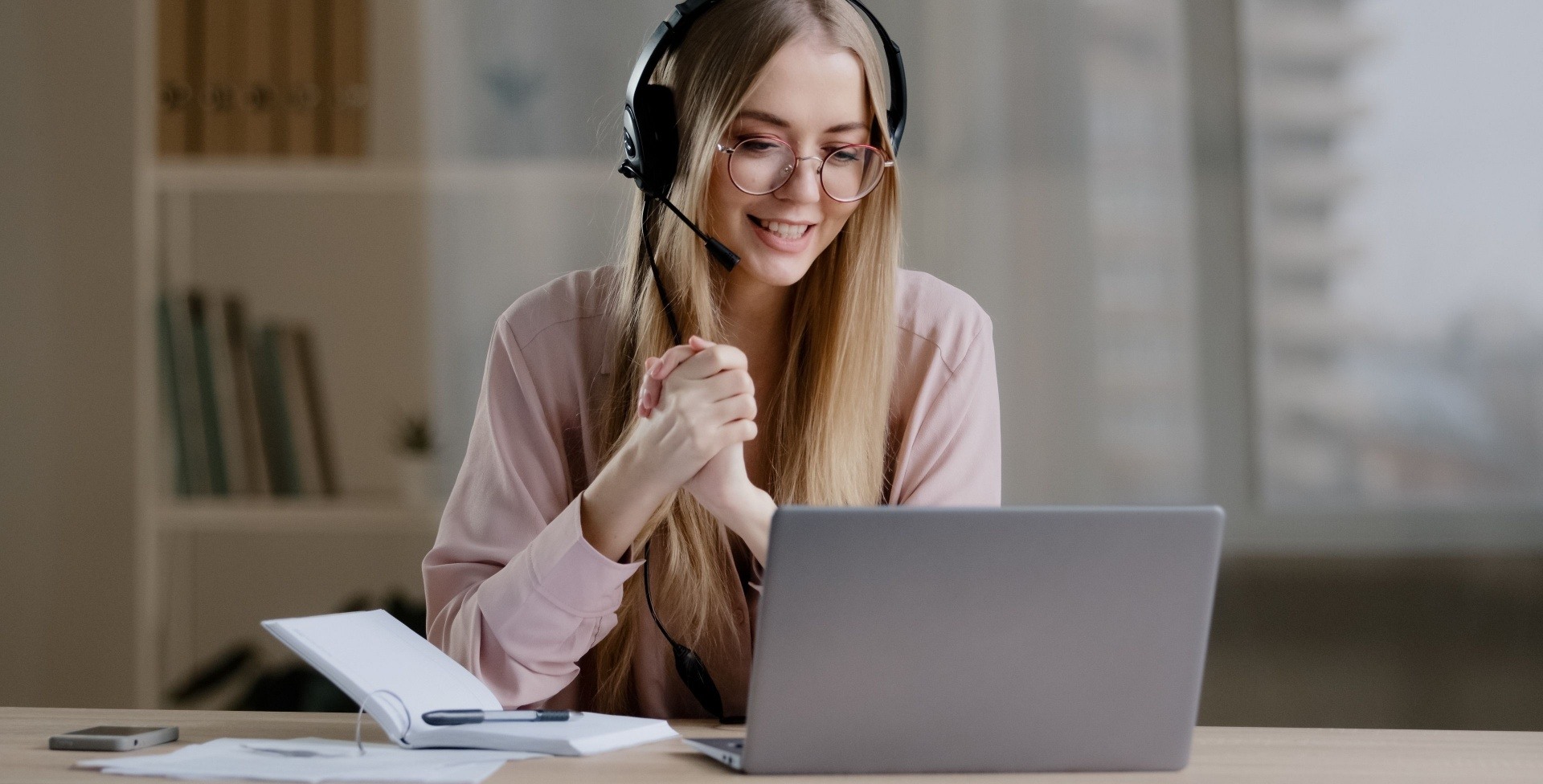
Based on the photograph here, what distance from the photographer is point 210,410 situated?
239cm

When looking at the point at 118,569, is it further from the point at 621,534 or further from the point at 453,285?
the point at 621,534

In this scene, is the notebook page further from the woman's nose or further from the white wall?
the white wall

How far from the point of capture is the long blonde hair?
1.28m

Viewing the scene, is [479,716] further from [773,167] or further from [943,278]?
[943,278]

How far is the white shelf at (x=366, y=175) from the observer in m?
2.42

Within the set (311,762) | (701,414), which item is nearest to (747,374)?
(701,414)

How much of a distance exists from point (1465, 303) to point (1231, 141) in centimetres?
50

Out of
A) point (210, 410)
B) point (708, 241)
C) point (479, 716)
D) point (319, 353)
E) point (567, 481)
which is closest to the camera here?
point (479, 716)

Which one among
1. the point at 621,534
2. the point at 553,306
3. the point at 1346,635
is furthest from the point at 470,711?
the point at 1346,635

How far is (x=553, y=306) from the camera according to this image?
1.39 metres

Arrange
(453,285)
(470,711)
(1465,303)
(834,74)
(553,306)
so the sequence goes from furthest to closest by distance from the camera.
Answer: (453,285) → (1465,303) → (553,306) → (834,74) → (470,711)

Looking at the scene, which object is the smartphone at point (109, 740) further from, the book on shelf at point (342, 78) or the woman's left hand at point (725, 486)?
the book on shelf at point (342, 78)

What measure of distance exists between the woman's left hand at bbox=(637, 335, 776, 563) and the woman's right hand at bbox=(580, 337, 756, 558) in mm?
14

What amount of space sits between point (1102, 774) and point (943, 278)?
67.5 inches
